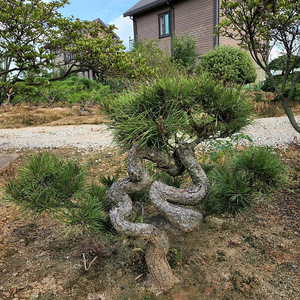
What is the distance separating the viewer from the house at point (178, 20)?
14.1 metres

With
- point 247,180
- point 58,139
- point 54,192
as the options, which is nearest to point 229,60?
point 58,139

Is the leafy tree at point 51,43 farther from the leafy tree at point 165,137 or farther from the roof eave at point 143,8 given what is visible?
the roof eave at point 143,8

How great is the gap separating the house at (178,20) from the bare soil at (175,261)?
12.6 m

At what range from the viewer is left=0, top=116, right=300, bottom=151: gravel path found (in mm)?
5276

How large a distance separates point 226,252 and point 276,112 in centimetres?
805

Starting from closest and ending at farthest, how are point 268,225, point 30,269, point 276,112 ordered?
point 30,269 < point 268,225 < point 276,112

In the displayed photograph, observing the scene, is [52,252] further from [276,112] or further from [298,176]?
[276,112]

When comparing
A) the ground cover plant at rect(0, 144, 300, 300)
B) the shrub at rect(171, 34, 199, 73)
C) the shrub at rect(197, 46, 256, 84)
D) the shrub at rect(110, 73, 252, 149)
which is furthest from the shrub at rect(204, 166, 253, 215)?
the shrub at rect(171, 34, 199, 73)

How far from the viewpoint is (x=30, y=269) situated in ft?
6.87

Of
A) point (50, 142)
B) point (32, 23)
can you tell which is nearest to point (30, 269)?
point (32, 23)

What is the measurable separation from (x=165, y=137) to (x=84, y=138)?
203 inches

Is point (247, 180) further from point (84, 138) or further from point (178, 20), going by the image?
point (178, 20)

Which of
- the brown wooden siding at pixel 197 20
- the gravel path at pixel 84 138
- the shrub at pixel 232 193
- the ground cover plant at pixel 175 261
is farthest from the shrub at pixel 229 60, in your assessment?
the shrub at pixel 232 193

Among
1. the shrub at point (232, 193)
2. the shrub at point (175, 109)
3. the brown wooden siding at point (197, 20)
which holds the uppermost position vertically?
the brown wooden siding at point (197, 20)
